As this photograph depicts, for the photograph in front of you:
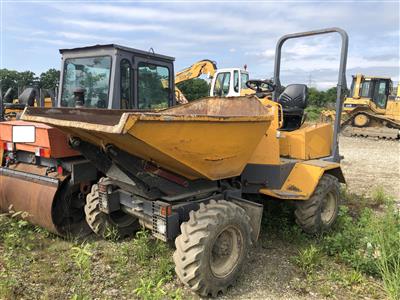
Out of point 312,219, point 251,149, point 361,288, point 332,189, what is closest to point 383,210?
point 332,189

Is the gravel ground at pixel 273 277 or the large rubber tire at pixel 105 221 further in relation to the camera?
the large rubber tire at pixel 105 221

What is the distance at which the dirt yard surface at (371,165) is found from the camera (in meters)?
7.54

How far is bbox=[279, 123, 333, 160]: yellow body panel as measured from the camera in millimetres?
4840

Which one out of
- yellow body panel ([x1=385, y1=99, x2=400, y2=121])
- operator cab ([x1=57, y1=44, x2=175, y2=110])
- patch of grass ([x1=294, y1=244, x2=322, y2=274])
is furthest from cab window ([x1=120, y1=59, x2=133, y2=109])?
yellow body panel ([x1=385, y1=99, x2=400, y2=121])

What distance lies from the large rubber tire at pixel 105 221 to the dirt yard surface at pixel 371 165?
14.1 feet

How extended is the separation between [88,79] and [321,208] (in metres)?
3.43

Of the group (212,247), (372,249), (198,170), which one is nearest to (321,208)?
(372,249)

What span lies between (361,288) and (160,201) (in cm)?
192

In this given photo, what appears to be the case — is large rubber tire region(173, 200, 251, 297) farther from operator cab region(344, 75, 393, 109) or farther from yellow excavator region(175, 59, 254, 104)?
operator cab region(344, 75, 393, 109)

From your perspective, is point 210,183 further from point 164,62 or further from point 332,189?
point 164,62

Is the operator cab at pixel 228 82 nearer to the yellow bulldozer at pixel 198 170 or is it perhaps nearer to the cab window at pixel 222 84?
the cab window at pixel 222 84

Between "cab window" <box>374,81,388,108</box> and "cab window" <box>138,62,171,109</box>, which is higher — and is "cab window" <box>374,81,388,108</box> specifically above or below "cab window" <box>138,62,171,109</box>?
above

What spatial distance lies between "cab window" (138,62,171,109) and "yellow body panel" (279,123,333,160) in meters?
1.90

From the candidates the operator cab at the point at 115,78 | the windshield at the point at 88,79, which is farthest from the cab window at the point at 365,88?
the windshield at the point at 88,79
